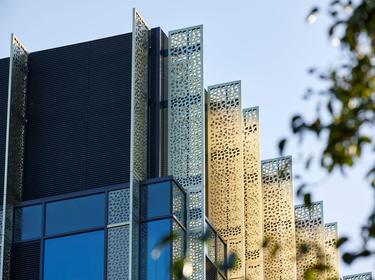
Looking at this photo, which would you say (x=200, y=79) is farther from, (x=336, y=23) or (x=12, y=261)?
(x=336, y=23)

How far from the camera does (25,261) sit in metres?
28.7

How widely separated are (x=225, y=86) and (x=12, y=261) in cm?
674

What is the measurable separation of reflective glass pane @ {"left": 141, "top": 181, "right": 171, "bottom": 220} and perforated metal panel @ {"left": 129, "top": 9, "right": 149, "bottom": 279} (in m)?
0.17

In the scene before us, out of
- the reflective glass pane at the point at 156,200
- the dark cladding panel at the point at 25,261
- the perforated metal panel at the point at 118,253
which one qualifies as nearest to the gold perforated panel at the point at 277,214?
the reflective glass pane at the point at 156,200

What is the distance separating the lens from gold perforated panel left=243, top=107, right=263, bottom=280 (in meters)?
33.1

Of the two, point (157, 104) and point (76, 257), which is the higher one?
point (157, 104)

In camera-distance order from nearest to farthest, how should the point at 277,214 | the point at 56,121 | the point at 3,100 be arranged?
the point at 56,121, the point at 3,100, the point at 277,214

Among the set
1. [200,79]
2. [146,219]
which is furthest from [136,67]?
[146,219]

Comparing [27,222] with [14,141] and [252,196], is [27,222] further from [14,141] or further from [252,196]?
[252,196]

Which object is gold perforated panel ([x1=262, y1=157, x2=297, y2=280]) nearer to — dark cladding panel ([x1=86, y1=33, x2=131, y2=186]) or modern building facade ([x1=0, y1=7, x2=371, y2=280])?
modern building facade ([x1=0, y1=7, x2=371, y2=280])

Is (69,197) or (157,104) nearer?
(69,197)

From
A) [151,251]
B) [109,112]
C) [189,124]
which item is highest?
[109,112]

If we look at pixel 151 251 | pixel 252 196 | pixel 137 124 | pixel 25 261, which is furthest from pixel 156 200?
pixel 252 196

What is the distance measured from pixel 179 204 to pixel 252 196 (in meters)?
5.48
